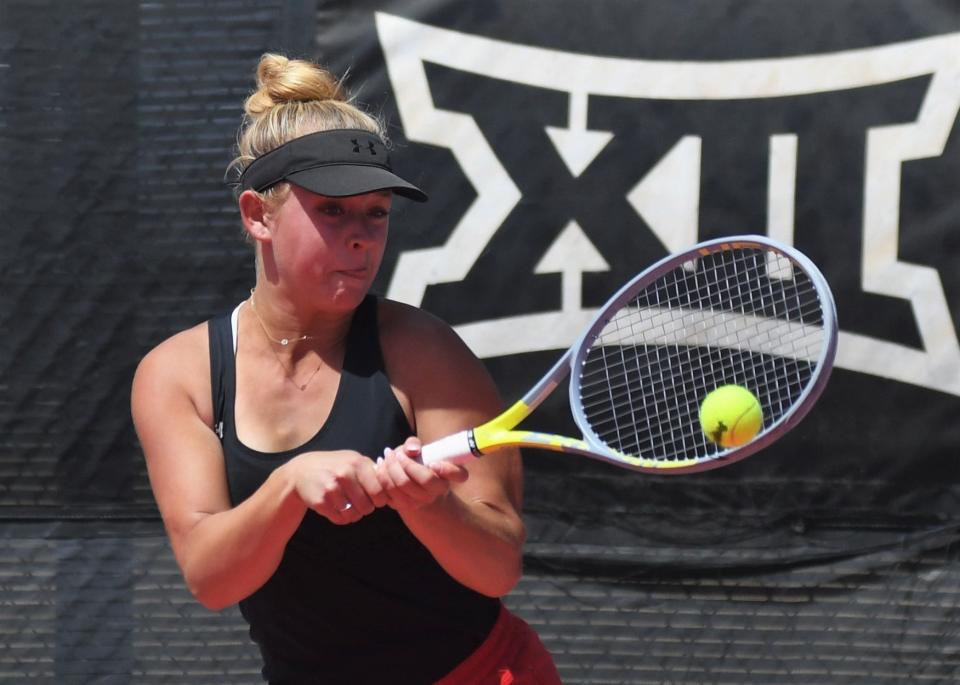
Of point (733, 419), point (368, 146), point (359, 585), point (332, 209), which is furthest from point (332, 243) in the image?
point (733, 419)

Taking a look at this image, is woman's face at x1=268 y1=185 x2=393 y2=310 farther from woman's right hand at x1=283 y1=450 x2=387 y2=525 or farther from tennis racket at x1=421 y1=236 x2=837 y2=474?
tennis racket at x1=421 y1=236 x2=837 y2=474

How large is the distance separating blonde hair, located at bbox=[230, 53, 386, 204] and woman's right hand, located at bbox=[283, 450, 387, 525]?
0.55 meters

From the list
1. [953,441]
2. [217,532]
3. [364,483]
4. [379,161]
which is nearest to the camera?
[364,483]

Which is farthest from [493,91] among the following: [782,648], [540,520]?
[782,648]

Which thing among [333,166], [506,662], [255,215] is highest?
[333,166]

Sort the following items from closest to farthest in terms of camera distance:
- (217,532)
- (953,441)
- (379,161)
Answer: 1. (217,532)
2. (379,161)
3. (953,441)

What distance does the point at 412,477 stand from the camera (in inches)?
60.4

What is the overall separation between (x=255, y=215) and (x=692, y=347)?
1.05m

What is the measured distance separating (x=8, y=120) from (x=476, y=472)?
1.62 m

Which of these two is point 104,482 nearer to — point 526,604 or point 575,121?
point 526,604

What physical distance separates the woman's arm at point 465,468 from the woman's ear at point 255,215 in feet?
0.67

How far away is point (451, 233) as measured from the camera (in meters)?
2.81

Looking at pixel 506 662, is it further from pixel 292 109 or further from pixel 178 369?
pixel 292 109

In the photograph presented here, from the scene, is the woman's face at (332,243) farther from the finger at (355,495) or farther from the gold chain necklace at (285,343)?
the finger at (355,495)
